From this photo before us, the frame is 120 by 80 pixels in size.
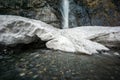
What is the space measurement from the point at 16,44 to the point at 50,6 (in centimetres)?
436

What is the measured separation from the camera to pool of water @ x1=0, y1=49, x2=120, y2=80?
456 cm

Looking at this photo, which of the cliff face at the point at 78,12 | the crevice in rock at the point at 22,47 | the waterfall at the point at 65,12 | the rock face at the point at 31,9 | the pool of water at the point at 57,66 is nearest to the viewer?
the pool of water at the point at 57,66

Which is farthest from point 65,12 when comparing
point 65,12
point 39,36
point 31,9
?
point 39,36

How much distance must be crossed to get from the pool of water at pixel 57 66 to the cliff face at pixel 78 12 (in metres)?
4.09

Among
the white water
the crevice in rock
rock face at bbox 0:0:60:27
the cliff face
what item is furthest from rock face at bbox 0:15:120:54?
the white water

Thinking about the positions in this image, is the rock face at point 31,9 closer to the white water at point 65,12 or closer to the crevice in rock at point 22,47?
the white water at point 65,12

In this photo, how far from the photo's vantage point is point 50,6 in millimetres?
10617

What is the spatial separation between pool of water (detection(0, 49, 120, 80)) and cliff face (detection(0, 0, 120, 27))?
4.09 metres

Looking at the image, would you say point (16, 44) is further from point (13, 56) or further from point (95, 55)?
point (95, 55)

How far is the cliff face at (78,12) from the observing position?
1041cm

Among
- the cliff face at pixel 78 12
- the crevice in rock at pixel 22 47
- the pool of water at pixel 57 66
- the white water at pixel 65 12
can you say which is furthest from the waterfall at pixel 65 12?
the pool of water at pixel 57 66

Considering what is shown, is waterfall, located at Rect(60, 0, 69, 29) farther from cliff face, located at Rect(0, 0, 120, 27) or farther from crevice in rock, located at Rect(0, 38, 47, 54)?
crevice in rock, located at Rect(0, 38, 47, 54)

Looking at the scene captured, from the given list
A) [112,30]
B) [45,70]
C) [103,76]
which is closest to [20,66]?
[45,70]

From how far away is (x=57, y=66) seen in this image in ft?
17.4
